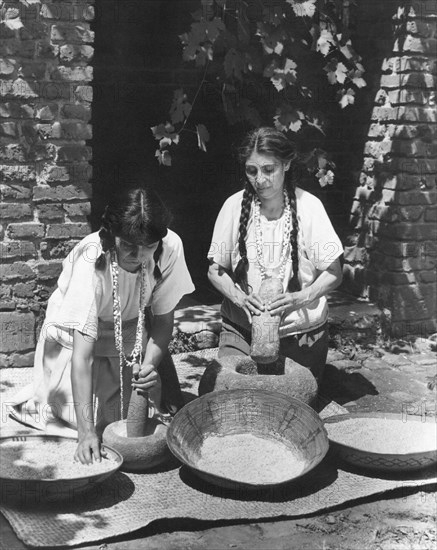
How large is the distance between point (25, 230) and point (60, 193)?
0.32 meters

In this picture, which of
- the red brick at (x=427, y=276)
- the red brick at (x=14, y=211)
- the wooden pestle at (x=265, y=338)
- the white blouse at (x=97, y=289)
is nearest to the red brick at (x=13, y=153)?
the red brick at (x=14, y=211)

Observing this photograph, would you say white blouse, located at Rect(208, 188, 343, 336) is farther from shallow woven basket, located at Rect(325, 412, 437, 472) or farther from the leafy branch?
the leafy branch

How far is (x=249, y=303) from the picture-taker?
4.66 m

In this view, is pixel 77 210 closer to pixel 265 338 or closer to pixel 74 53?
pixel 74 53

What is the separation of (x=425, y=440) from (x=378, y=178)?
111 inches

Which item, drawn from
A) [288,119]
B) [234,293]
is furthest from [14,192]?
[288,119]

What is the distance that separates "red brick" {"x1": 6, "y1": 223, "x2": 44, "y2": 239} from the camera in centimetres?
536

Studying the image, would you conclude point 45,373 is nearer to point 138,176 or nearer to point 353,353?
point 353,353

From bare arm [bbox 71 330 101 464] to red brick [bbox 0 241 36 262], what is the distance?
157 cm

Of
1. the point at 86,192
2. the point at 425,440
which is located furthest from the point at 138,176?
the point at 425,440

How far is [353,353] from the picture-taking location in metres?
6.30

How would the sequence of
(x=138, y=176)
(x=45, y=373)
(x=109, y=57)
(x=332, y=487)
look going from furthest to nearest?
(x=138, y=176) < (x=109, y=57) < (x=45, y=373) < (x=332, y=487)

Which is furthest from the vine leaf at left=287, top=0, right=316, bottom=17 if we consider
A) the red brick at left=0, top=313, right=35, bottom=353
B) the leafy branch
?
the red brick at left=0, top=313, right=35, bottom=353

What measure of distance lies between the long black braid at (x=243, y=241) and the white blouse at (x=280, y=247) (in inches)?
1.0
